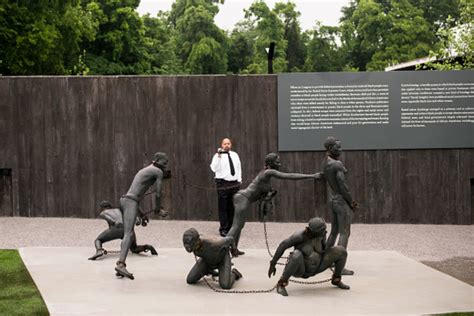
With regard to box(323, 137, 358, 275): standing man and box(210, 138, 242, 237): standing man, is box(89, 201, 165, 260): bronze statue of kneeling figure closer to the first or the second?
box(210, 138, 242, 237): standing man

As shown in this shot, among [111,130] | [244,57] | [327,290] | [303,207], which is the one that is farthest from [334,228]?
[244,57]

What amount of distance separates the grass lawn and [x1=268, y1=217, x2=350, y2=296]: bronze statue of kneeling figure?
3031 mm

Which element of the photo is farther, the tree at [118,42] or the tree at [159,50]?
the tree at [159,50]

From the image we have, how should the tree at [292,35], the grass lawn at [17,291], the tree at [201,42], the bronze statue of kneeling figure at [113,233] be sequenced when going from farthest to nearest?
1. the tree at [292,35]
2. the tree at [201,42]
3. the bronze statue of kneeling figure at [113,233]
4. the grass lawn at [17,291]

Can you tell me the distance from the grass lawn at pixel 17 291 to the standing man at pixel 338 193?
433cm

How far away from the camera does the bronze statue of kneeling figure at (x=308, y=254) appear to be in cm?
1145

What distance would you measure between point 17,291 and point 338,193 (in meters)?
4.85

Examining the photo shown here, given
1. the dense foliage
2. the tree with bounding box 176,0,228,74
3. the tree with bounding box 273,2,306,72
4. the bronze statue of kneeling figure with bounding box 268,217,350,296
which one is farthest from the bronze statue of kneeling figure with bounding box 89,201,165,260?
the tree with bounding box 273,2,306,72

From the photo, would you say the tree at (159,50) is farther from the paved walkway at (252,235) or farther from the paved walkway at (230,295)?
the paved walkway at (230,295)

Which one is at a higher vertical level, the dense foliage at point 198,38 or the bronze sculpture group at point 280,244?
the dense foliage at point 198,38

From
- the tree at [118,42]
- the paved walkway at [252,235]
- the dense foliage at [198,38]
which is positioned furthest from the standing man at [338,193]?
the tree at [118,42]

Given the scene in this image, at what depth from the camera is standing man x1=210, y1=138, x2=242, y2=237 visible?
55.0 ft

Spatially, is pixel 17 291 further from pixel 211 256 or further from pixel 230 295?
pixel 230 295

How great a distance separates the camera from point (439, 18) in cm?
7456
